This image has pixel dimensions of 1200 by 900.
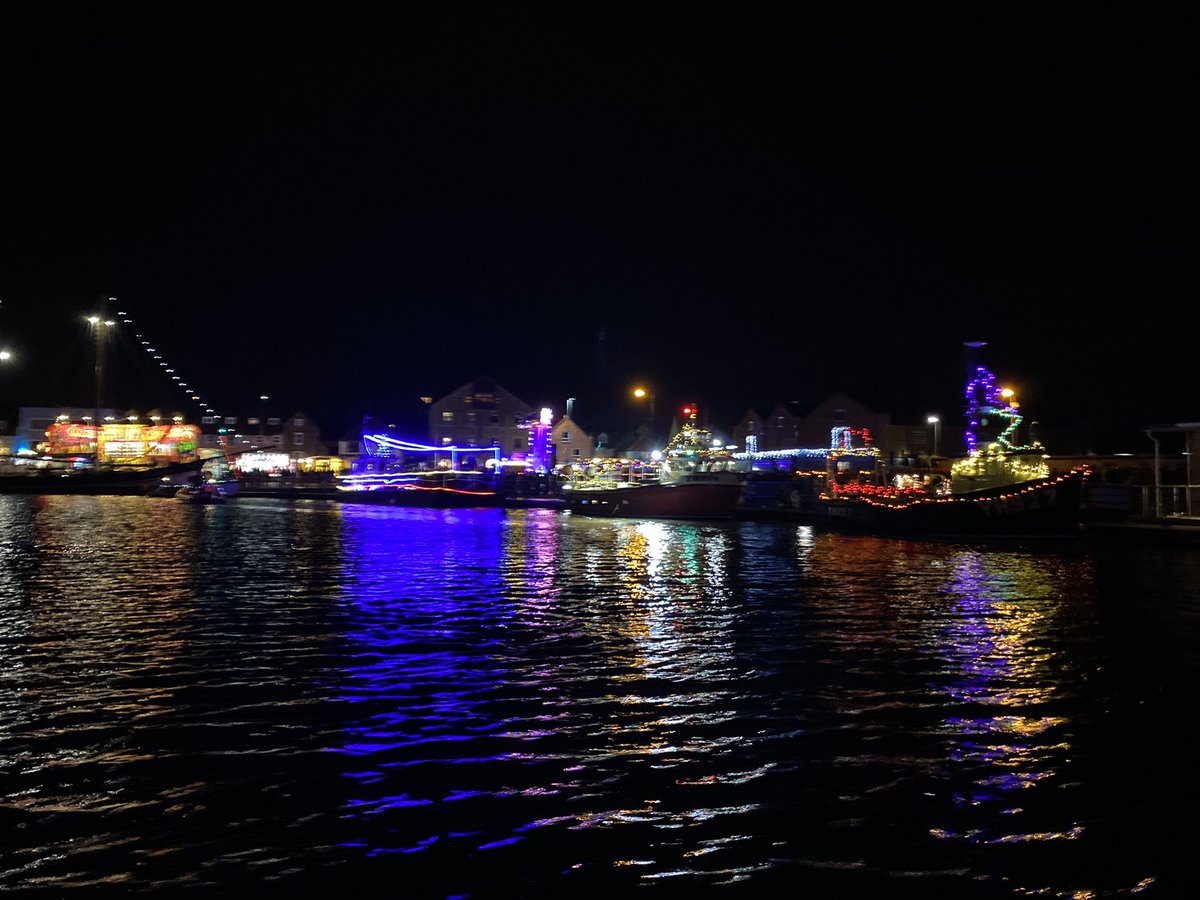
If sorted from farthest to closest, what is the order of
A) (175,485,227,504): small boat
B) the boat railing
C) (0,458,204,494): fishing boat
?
(0,458,204,494): fishing boat → (175,485,227,504): small boat → the boat railing

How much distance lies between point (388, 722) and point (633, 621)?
6587mm

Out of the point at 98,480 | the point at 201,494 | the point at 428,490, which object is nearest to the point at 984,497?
the point at 428,490

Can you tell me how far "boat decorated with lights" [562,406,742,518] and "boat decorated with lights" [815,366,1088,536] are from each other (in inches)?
228

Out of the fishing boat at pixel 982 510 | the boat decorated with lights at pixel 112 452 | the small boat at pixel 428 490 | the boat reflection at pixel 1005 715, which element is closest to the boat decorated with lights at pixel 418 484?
the small boat at pixel 428 490

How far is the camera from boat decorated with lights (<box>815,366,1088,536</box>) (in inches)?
1328

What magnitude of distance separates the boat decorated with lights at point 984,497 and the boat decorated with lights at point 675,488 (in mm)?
5800

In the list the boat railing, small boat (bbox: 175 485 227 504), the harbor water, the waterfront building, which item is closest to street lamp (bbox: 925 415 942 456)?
the waterfront building

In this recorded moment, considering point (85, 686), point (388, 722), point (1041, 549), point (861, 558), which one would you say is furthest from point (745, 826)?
point (1041, 549)

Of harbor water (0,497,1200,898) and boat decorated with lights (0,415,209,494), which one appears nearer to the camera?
harbor water (0,497,1200,898)

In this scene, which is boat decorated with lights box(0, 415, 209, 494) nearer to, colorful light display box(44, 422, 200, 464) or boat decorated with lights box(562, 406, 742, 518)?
colorful light display box(44, 422, 200, 464)

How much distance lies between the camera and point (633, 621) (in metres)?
15.0

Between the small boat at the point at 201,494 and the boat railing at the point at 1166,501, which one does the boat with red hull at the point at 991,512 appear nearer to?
the boat railing at the point at 1166,501

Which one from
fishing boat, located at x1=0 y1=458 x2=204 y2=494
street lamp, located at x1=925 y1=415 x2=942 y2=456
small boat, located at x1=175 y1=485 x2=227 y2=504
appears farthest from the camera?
street lamp, located at x1=925 y1=415 x2=942 y2=456

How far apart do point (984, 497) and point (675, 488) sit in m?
17.2
